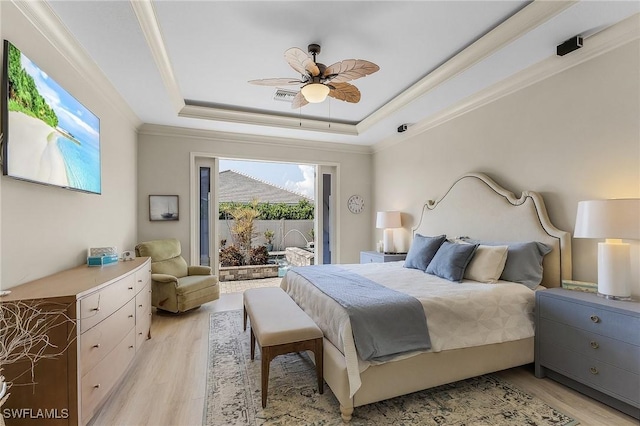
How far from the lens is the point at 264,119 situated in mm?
4426

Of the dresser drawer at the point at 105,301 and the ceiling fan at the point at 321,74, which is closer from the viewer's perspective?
the dresser drawer at the point at 105,301

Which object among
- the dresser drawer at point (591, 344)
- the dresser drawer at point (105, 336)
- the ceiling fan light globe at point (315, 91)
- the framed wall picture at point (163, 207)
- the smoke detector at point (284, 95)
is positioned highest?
the smoke detector at point (284, 95)

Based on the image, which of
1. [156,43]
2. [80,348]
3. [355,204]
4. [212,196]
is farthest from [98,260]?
[355,204]

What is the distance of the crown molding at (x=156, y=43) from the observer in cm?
211

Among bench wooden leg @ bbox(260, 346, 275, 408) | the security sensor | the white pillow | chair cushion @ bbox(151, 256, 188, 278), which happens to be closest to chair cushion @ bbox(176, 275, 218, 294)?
chair cushion @ bbox(151, 256, 188, 278)

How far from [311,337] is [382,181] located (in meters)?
3.91

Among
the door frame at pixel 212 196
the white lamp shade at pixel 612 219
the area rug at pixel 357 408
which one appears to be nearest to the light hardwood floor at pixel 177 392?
the area rug at pixel 357 408

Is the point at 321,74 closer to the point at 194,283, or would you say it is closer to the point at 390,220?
the point at 390,220

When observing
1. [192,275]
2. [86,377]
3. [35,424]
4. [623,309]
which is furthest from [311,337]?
[192,275]

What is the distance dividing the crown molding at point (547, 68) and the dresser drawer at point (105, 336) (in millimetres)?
4053

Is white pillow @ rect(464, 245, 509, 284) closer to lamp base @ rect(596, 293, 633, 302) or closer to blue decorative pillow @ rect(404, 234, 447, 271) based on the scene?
blue decorative pillow @ rect(404, 234, 447, 271)

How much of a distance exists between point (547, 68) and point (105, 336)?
13.6ft

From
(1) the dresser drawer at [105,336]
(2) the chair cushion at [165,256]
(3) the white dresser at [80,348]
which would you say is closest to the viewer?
(3) the white dresser at [80,348]

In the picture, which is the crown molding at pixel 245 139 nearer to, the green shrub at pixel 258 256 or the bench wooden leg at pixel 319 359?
the green shrub at pixel 258 256
